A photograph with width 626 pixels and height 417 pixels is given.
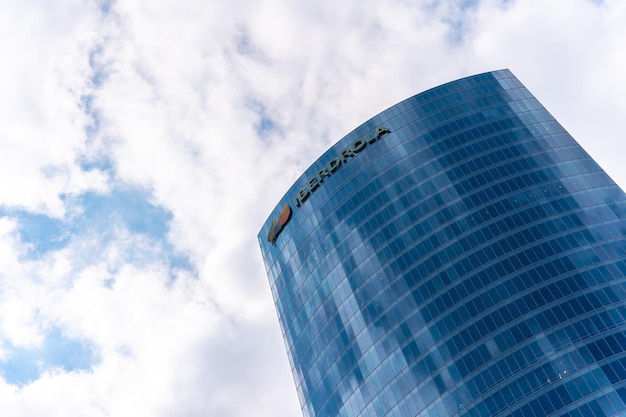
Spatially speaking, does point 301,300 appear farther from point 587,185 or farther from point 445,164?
point 587,185

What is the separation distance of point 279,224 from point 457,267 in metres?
49.2

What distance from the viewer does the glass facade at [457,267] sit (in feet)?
264

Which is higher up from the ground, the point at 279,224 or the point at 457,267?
the point at 279,224

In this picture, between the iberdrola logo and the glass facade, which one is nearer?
the glass facade

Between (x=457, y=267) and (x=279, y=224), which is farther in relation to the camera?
(x=279, y=224)

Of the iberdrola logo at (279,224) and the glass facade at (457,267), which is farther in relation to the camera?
the iberdrola logo at (279,224)

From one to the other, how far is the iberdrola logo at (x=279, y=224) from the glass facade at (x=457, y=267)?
0.48m

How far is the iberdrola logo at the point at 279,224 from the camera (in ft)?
424

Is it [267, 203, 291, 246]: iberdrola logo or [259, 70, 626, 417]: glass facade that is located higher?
[267, 203, 291, 246]: iberdrola logo

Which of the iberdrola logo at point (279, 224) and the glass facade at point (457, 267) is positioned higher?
the iberdrola logo at point (279, 224)

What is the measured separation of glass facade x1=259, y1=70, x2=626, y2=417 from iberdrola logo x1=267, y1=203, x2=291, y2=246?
1.56ft

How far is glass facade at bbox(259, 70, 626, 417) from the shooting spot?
Result: 80562 millimetres

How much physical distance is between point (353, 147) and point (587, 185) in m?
48.7

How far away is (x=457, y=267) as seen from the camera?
311 feet
